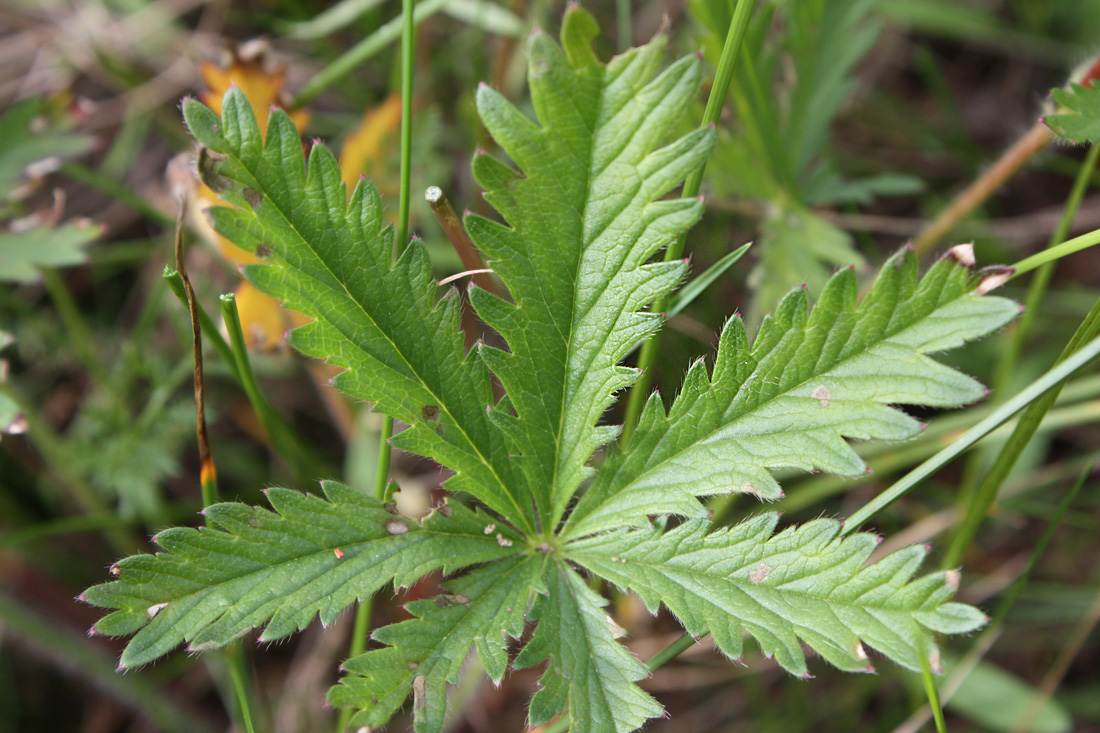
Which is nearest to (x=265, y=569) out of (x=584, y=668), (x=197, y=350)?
(x=197, y=350)

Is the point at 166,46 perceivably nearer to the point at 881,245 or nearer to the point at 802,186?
the point at 802,186

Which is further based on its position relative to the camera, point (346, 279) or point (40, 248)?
point (40, 248)

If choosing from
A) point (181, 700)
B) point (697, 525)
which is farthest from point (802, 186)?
point (181, 700)

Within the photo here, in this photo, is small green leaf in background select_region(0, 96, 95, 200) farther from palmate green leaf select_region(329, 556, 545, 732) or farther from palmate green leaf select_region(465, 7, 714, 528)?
palmate green leaf select_region(329, 556, 545, 732)

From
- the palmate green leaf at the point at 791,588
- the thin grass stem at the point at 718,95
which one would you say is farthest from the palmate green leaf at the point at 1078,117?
the palmate green leaf at the point at 791,588

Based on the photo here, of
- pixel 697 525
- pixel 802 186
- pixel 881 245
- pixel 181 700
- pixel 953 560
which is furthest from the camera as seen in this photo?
pixel 881 245

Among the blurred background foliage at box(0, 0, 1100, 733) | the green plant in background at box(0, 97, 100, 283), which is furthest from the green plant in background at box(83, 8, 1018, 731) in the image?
the green plant in background at box(0, 97, 100, 283)

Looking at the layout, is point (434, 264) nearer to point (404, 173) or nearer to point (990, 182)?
point (404, 173)
